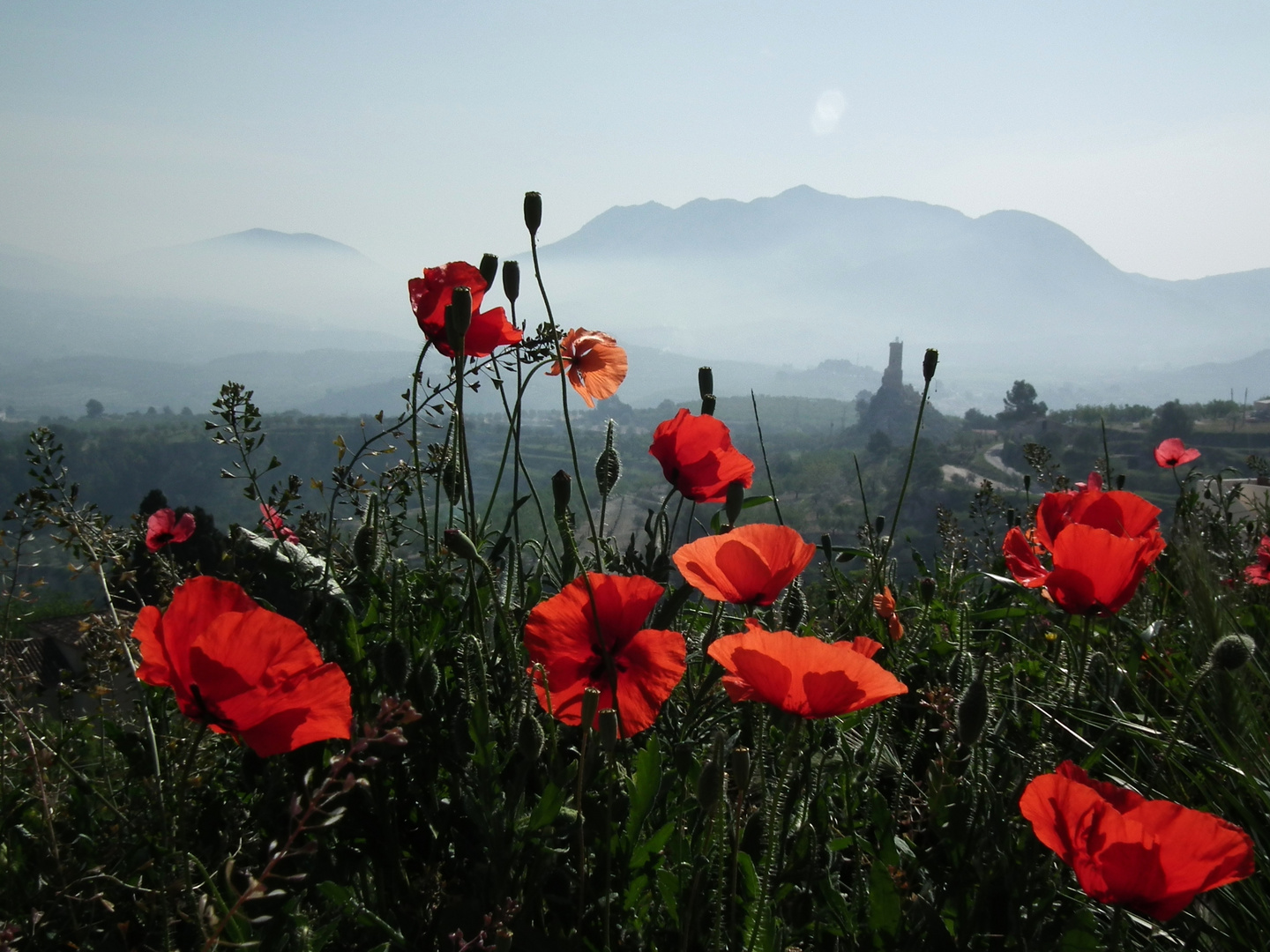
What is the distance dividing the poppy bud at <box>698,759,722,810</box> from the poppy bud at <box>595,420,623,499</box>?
0.84 meters

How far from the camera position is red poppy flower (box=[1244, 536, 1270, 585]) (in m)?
2.91

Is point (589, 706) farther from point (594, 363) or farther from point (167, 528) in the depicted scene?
point (167, 528)

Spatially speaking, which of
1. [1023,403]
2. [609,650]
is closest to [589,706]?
[609,650]

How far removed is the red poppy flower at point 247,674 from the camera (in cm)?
95

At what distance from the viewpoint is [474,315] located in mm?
1841

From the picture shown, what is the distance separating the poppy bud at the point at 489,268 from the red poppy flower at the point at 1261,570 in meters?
2.79

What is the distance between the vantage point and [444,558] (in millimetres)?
1881

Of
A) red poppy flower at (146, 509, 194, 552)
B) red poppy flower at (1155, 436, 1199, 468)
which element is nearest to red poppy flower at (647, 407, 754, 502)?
red poppy flower at (146, 509, 194, 552)

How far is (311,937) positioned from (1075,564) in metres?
1.34

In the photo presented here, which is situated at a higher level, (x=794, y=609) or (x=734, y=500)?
(x=734, y=500)

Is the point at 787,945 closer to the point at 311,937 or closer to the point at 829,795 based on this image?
the point at 829,795

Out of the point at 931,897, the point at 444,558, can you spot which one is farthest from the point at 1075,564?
the point at 444,558

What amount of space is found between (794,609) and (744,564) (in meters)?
0.43

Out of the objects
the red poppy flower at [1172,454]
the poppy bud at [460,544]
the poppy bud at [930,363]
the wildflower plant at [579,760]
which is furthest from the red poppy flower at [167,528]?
the red poppy flower at [1172,454]
